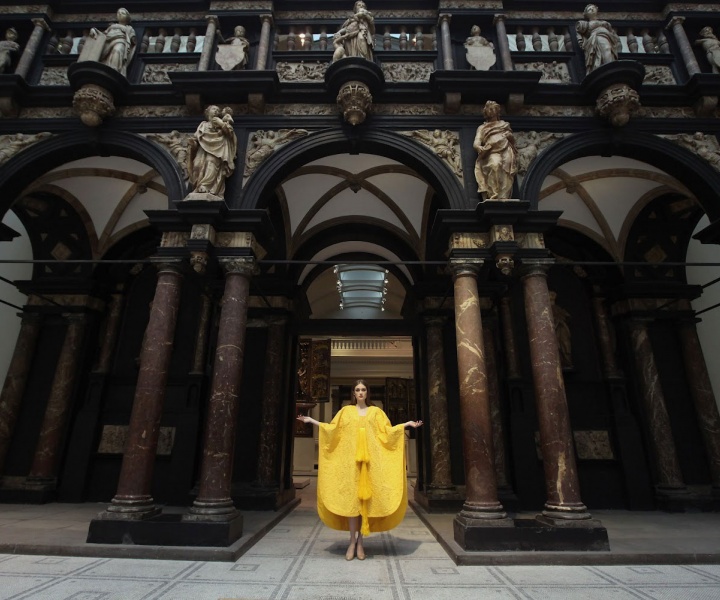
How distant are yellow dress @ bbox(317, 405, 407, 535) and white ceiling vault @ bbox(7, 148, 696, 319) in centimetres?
A: 477

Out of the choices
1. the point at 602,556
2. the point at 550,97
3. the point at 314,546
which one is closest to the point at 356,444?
the point at 314,546

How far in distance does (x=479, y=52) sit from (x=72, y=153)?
6.78 metres

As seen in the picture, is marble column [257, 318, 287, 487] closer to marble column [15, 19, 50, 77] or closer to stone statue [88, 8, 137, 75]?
stone statue [88, 8, 137, 75]

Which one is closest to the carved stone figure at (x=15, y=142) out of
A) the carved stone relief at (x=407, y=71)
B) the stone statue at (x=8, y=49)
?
the stone statue at (x=8, y=49)

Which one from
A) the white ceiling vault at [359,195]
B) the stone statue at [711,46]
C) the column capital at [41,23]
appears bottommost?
the white ceiling vault at [359,195]

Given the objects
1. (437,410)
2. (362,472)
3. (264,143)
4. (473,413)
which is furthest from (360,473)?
(264,143)

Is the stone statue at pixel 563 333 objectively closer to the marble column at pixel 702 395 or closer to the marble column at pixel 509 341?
the marble column at pixel 509 341

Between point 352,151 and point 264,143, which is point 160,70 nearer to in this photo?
point 264,143

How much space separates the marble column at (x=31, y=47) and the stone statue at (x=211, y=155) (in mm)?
3438

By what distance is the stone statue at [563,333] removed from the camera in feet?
29.7

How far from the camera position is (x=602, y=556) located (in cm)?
459

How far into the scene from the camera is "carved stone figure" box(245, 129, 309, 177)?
6516 mm

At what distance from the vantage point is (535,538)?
4.79 m

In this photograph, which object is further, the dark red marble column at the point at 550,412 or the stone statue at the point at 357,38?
the stone statue at the point at 357,38
